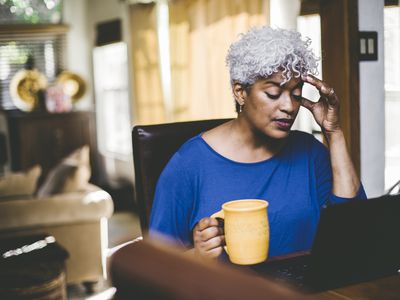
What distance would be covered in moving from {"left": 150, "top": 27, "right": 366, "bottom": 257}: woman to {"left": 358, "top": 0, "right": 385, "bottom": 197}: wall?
952 millimetres

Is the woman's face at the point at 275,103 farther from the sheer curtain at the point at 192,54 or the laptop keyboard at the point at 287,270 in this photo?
the sheer curtain at the point at 192,54

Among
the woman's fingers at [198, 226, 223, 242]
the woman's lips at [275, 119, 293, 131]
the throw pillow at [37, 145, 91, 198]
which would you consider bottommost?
the throw pillow at [37, 145, 91, 198]

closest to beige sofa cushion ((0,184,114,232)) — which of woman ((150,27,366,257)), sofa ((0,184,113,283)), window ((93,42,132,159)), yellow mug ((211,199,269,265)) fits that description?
sofa ((0,184,113,283))

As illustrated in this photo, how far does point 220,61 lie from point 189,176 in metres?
2.64

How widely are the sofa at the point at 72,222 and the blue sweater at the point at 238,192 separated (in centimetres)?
200

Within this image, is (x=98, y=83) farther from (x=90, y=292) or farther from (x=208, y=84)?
(x=90, y=292)

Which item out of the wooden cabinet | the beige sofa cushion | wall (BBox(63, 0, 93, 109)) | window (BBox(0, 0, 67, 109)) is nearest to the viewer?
the beige sofa cushion

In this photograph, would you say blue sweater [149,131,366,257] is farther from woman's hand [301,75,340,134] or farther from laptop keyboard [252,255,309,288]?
laptop keyboard [252,255,309,288]

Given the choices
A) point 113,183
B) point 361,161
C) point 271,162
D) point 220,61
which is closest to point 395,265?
point 271,162

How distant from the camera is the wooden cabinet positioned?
566 centimetres

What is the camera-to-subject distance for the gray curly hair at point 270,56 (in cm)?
140

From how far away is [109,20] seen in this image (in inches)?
241

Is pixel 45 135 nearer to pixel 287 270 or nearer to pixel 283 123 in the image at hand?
pixel 283 123

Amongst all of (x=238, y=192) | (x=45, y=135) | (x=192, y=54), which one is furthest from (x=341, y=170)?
(x=45, y=135)
